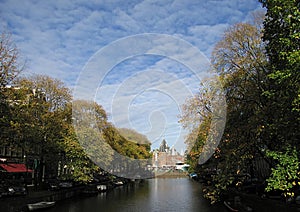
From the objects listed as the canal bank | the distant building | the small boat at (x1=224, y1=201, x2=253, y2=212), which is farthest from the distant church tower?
the small boat at (x1=224, y1=201, x2=253, y2=212)

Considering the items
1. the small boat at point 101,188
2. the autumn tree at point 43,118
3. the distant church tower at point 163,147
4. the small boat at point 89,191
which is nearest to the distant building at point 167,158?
the distant church tower at point 163,147

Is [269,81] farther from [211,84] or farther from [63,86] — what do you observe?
[63,86]

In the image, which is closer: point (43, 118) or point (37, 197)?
point (37, 197)

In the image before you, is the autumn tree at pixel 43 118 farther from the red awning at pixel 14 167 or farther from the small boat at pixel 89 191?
the small boat at pixel 89 191

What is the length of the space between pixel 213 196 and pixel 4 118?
710 inches

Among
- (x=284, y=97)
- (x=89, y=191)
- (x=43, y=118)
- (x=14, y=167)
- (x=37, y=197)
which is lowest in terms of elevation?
(x=89, y=191)

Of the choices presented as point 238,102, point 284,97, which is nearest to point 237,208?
point 238,102

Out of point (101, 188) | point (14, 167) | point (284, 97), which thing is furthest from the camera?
point (101, 188)

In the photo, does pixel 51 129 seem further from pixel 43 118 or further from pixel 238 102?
pixel 238 102

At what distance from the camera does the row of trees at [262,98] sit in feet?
53.0

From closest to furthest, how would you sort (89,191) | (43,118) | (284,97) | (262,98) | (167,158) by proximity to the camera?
(284,97) < (262,98) < (43,118) < (89,191) < (167,158)

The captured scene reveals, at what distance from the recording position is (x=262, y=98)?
20578 mm

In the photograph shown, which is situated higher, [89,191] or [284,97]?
[284,97]

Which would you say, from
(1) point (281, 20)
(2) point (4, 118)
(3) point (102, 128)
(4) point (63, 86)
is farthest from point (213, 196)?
(3) point (102, 128)
